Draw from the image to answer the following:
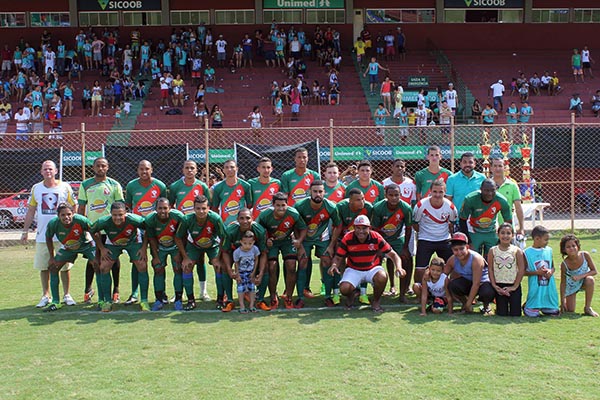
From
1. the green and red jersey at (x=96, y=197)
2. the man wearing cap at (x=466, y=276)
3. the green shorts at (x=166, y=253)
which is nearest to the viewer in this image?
the man wearing cap at (x=466, y=276)

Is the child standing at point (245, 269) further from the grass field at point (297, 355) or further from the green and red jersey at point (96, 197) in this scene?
the green and red jersey at point (96, 197)

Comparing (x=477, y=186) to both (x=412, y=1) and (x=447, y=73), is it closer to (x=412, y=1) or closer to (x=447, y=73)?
(x=447, y=73)

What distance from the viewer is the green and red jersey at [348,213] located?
8977 mm

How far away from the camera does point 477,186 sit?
9633mm

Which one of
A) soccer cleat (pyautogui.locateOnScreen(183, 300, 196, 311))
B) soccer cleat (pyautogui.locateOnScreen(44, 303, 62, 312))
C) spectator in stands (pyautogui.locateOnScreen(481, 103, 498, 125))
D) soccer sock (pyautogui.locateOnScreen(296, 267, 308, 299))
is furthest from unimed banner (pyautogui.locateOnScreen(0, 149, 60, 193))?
spectator in stands (pyautogui.locateOnScreen(481, 103, 498, 125))

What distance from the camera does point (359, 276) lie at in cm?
855

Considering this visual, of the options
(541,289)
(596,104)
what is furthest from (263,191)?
(596,104)

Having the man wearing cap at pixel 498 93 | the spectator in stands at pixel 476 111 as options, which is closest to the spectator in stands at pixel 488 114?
the spectator in stands at pixel 476 111

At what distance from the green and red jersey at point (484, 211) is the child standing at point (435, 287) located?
0.89 meters

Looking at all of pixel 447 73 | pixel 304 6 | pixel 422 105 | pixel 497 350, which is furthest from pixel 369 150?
pixel 497 350

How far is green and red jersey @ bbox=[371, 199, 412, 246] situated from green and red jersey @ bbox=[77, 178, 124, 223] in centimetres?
363

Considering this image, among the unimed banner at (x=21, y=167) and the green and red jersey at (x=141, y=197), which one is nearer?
the green and red jersey at (x=141, y=197)

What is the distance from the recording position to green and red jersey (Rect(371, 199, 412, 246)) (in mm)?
8969

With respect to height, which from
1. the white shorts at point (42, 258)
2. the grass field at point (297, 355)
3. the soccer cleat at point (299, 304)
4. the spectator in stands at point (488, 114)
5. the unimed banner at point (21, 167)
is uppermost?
the spectator in stands at point (488, 114)
